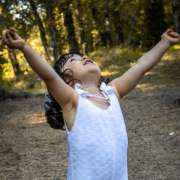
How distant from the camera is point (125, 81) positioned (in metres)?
→ 2.75

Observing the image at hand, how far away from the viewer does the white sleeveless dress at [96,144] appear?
2.46 meters

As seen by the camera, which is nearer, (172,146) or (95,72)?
(95,72)

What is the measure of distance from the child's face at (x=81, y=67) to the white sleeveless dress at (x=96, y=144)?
0.14 meters

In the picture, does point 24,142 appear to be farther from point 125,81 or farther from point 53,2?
point 53,2

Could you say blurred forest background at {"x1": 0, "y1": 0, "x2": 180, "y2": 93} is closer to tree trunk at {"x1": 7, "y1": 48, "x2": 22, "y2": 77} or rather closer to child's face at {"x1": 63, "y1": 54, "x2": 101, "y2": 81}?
tree trunk at {"x1": 7, "y1": 48, "x2": 22, "y2": 77}

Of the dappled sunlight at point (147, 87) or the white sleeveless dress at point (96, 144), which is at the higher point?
the white sleeveless dress at point (96, 144)

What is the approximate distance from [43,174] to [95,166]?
13.8 ft

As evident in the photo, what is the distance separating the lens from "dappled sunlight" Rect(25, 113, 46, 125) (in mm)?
10498

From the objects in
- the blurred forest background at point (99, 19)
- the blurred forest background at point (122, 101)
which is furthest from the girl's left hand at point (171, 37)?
the blurred forest background at point (99, 19)

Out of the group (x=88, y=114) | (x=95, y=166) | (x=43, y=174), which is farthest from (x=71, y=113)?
(x=43, y=174)

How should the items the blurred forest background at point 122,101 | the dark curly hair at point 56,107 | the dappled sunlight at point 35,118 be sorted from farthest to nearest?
the dappled sunlight at point 35,118 < the blurred forest background at point 122,101 < the dark curly hair at point 56,107

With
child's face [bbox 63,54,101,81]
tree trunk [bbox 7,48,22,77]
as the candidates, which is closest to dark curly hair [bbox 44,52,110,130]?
child's face [bbox 63,54,101,81]

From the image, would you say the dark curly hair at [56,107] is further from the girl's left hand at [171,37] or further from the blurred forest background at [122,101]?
the blurred forest background at [122,101]

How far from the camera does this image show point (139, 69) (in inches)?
108
